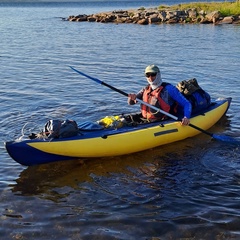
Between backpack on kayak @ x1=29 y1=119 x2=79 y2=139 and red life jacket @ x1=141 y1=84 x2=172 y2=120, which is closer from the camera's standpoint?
backpack on kayak @ x1=29 y1=119 x2=79 y2=139

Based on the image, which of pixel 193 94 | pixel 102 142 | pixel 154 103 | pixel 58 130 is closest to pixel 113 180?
pixel 102 142

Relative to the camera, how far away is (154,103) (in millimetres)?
7836

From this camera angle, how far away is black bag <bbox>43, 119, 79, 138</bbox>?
6.81 m

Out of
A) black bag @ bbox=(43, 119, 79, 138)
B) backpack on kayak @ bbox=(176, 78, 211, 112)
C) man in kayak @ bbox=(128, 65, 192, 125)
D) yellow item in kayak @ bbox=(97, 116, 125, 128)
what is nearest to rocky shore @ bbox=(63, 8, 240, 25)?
backpack on kayak @ bbox=(176, 78, 211, 112)

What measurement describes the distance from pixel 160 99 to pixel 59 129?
204cm

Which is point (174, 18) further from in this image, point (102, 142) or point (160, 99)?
point (102, 142)

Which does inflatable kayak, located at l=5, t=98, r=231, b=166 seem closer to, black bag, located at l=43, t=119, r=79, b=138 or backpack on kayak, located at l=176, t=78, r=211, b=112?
black bag, located at l=43, t=119, r=79, b=138

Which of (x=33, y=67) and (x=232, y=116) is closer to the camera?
A: (x=232, y=116)

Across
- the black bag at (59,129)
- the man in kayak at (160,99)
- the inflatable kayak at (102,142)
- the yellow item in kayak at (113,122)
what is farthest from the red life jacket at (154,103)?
the black bag at (59,129)

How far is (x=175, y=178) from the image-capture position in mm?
6699

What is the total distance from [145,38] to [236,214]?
19.7 metres

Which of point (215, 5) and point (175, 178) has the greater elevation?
point (215, 5)

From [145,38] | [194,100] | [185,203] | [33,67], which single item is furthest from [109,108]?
[145,38]

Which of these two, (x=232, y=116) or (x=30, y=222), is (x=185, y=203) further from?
(x=232, y=116)
